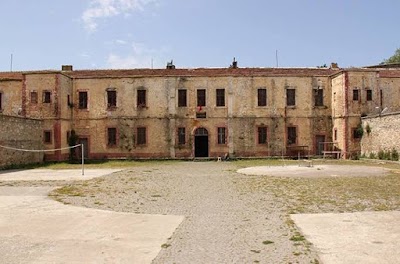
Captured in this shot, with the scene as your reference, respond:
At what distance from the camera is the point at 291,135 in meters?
31.8

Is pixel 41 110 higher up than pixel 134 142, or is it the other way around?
pixel 41 110

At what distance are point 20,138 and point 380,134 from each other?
963 inches

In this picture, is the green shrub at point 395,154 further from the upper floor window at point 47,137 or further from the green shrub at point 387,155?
the upper floor window at point 47,137

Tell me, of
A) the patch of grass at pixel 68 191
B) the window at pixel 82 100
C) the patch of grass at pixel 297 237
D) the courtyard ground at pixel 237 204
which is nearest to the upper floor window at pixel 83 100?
the window at pixel 82 100

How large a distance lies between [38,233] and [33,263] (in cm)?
194

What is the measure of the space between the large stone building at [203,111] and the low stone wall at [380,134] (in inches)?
113

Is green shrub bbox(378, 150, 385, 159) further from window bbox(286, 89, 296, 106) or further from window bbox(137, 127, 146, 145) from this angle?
window bbox(137, 127, 146, 145)

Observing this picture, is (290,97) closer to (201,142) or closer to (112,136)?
(201,142)

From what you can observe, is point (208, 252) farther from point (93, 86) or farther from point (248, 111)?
point (93, 86)

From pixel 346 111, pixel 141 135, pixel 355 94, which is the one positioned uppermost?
pixel 355 94

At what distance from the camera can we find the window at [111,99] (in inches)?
1264

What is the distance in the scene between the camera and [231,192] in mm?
13203

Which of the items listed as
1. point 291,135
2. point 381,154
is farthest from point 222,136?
point 381,154

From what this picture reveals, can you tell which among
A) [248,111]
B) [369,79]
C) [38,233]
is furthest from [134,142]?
[38,233]
